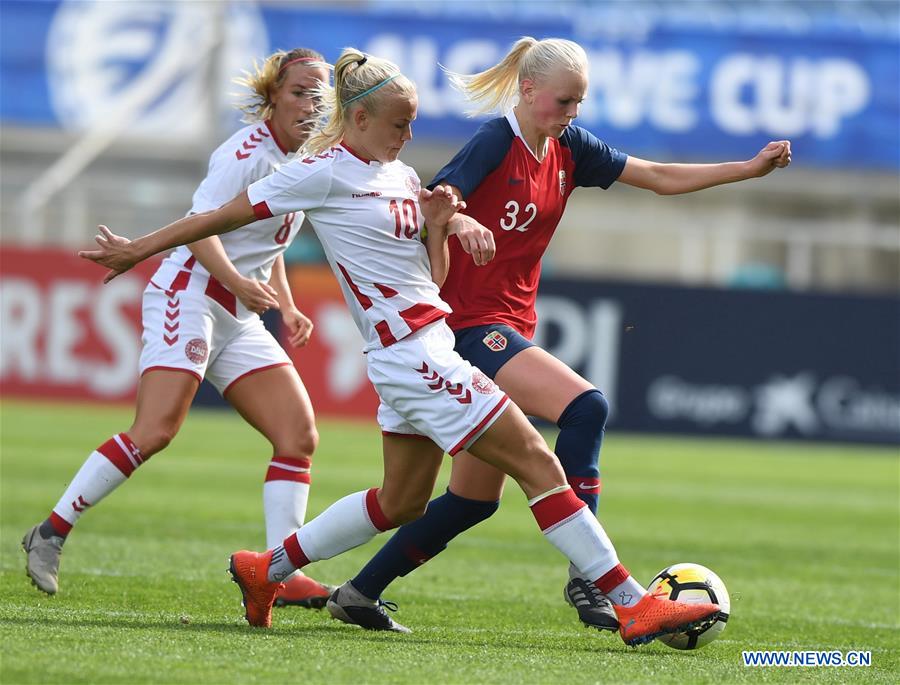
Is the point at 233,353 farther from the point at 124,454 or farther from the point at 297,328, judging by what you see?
the point at 124,454

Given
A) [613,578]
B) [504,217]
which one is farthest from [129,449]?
[613,578]

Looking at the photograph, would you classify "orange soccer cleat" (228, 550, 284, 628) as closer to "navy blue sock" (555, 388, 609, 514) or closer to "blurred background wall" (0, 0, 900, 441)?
"navy blue sock" (555, 388, 609, 514)

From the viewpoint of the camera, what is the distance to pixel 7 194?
21094 mm

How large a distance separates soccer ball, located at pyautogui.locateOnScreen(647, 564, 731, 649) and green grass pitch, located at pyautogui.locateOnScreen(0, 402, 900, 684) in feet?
0.23

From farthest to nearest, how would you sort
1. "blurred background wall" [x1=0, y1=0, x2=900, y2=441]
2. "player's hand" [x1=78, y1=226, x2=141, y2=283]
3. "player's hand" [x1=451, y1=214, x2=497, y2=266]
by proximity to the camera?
"blurred background wall" [x1=0, y1=0, x2=900, y2=441] → "player's hand" [x1=78, y1=226, x2=141, y2=283] → "player's hand" [x1=451, y1=214, x2=497, y2=266]

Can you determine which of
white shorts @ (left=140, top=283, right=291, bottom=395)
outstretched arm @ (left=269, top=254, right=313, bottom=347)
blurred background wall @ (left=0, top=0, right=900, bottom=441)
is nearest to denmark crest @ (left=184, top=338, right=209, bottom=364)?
white shorts @ (left=140, top=283, right=291, bottom=395)

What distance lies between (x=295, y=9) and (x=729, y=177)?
18.1 metres

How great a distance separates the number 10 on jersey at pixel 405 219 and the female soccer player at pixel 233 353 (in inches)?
37.8

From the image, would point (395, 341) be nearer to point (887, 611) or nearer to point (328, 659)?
point (328, 659)

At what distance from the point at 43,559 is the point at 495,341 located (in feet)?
6.59

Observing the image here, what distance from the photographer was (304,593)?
5.98m

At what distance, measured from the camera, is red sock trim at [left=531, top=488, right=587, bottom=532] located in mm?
4922

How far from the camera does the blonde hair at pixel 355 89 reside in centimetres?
497

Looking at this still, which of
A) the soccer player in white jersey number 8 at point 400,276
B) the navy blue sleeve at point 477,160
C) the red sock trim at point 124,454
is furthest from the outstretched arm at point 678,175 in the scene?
the red sock trim at point 124,454
